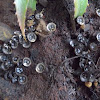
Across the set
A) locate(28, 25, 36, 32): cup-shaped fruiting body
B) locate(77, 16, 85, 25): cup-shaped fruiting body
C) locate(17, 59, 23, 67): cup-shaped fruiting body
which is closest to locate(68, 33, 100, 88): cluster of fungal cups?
locate(77, 16, 85, 25): cup-shaped fruiting body

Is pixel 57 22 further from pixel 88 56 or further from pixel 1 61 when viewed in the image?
pixel 1 61

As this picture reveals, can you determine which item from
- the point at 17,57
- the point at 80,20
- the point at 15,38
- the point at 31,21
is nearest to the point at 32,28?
the point at 31,21

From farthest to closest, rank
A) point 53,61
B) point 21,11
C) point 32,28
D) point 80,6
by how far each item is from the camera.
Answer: point 32,28 → point 53,61 → point 80,6 → point 21,11

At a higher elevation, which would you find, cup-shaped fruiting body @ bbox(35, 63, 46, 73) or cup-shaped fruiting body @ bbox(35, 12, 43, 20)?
cup-shaped fruiting body @ bbox(35, 12, 43, 20)

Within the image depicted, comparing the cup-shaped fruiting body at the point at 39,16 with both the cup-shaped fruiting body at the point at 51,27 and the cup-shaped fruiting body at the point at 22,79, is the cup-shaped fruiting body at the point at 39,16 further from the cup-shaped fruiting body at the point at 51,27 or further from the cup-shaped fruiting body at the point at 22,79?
the cup-shaped fruiting body at the point at 22,79

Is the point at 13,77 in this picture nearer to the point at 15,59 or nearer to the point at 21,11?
the point at 15,59

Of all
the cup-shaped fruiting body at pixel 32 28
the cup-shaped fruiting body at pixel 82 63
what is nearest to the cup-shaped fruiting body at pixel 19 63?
the cup-shaped fruiting body at pixel 32 28

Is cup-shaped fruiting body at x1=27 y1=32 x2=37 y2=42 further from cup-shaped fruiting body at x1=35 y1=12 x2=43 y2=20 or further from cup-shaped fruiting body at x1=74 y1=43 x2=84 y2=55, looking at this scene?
cup-shaped fruiting body at x1=74 y1=43 x2=84 y2=55
